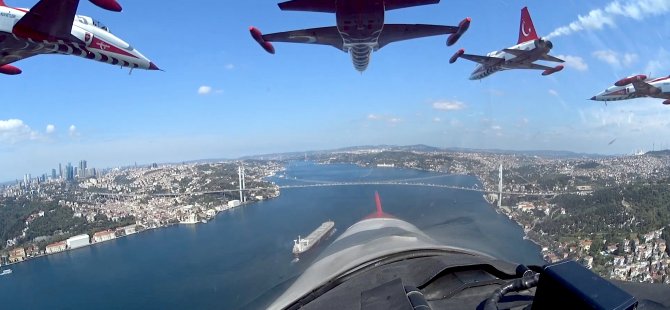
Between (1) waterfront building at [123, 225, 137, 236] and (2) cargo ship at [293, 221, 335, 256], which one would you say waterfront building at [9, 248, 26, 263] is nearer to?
(1) waterfront building at [123, 225, 137, 236]

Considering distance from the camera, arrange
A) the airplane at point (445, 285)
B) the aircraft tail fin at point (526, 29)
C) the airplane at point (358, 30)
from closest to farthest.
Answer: the airplane at point (445, 285), the airplane at point (358, 30), the aircraft tail fin at point (526, 29)

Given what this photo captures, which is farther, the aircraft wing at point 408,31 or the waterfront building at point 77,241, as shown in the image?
the waterfront building at point 77,241

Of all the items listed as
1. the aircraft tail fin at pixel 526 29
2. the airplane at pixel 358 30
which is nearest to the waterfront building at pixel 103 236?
the airplane at pixel 358 30

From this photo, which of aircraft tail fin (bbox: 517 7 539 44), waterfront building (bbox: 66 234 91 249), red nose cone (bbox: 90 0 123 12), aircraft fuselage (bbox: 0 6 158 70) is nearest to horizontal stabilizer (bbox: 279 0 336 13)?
red nose cone (bbox: 90 0 123 12)

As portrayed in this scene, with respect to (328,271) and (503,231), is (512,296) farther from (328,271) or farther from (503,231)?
(503,231)

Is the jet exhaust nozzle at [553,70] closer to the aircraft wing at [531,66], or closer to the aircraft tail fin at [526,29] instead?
the aircraft wing at [531,66]

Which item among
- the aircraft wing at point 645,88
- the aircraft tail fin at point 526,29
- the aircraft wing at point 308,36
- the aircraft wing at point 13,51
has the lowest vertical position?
the aircraft wing at point 645,88
